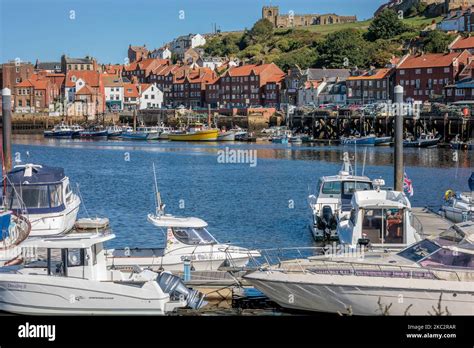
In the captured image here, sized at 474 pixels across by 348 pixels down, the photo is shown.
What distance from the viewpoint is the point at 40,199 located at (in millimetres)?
25438

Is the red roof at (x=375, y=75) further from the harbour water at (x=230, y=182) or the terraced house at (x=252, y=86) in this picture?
the harbour water at (x=230, y=182)

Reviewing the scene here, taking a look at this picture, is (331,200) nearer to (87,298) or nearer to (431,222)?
(431,222)

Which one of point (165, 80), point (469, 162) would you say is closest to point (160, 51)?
point (165, 80)

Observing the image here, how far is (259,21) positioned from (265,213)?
146015 millimetres

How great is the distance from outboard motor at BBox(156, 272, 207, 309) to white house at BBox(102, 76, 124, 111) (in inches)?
4410

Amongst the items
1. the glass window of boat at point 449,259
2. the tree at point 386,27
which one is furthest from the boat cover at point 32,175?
the tree at point 386,27

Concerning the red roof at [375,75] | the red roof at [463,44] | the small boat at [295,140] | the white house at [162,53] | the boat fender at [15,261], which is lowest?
the boat fender at [15,261]

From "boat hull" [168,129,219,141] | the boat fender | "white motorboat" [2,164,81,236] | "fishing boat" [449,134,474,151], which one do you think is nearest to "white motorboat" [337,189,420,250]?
the boat fender

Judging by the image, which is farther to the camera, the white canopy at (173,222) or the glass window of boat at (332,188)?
the glass window of boat at (332,188)

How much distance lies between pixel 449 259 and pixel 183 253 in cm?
677

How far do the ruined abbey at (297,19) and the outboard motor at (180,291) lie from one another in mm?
171787

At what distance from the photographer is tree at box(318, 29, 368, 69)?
120375 mm

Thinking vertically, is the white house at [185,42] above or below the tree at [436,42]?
above

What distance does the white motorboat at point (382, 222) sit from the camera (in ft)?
65.0
